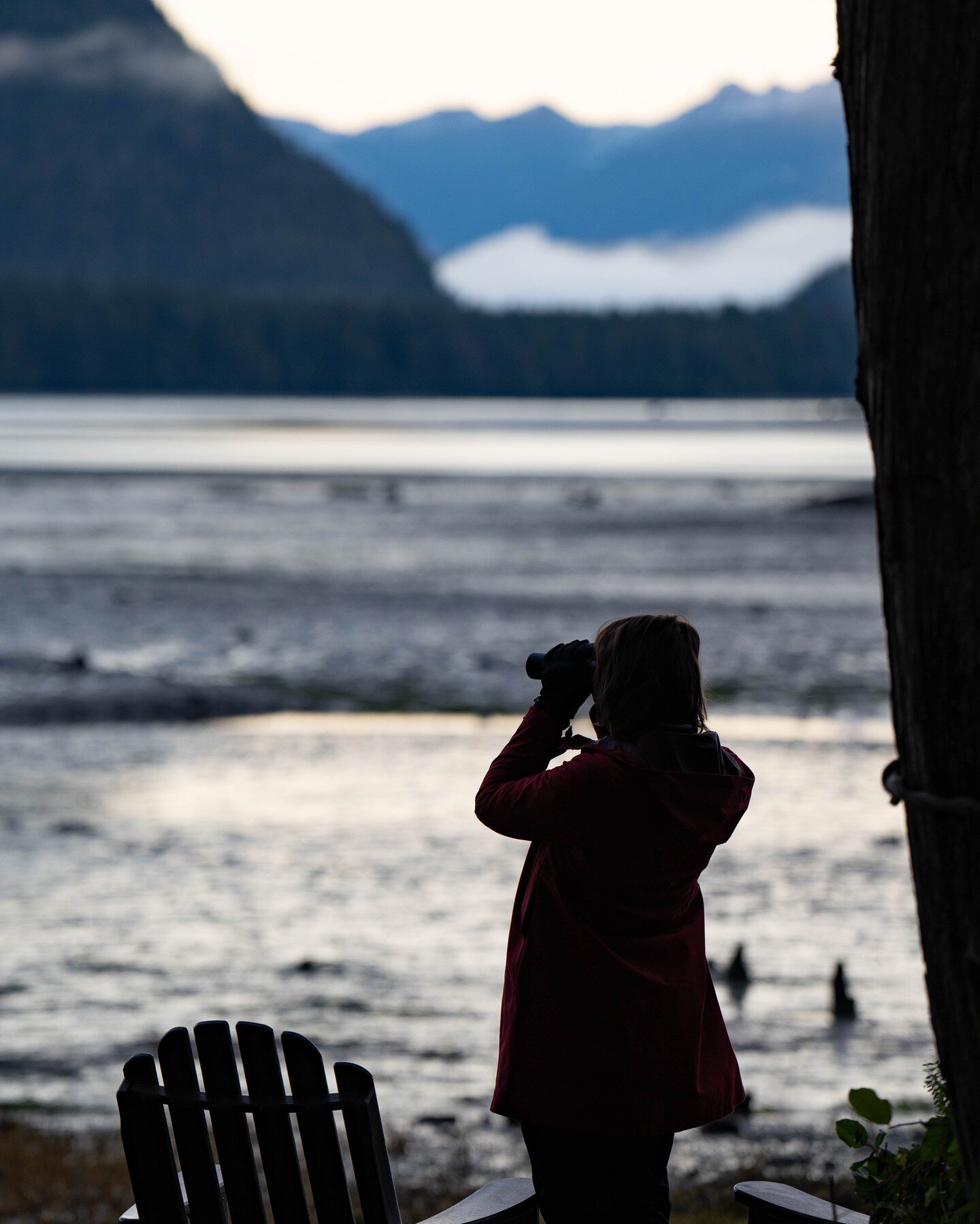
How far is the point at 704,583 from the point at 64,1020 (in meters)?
17.7

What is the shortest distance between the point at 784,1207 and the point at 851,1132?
0.38 m

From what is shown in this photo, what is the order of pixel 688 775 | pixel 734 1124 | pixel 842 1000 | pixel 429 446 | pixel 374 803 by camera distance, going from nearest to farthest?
pixel 688 775
pixel 734 1124
pixel 842 1000
pixel 374 803
pixel 429 446

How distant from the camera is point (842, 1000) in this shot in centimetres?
675

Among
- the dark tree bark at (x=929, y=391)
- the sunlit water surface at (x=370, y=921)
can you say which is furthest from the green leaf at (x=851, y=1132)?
the sunlit water surface at (x=370, y=921)

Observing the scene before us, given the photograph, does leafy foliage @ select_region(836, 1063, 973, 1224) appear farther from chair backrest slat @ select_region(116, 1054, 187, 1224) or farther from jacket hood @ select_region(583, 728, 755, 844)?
chair backrest slat @ select_region(116, 1054, 187, 1224)

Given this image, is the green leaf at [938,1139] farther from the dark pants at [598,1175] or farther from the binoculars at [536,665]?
the binoculars at [536,665]

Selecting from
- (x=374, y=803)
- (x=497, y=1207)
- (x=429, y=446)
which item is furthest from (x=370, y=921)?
(x=429, y=446)

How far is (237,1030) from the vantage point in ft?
7.95

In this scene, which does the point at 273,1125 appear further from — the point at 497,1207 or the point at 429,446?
the point at 429,446

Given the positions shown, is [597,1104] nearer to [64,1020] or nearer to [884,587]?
[884,587]

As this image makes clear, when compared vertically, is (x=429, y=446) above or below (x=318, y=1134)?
below

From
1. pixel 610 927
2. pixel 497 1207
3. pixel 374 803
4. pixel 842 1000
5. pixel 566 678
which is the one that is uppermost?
pixel 566 678

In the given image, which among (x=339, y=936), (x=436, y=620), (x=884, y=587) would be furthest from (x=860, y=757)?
(x=884, y=587)

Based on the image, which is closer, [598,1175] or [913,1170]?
[913,1170]
